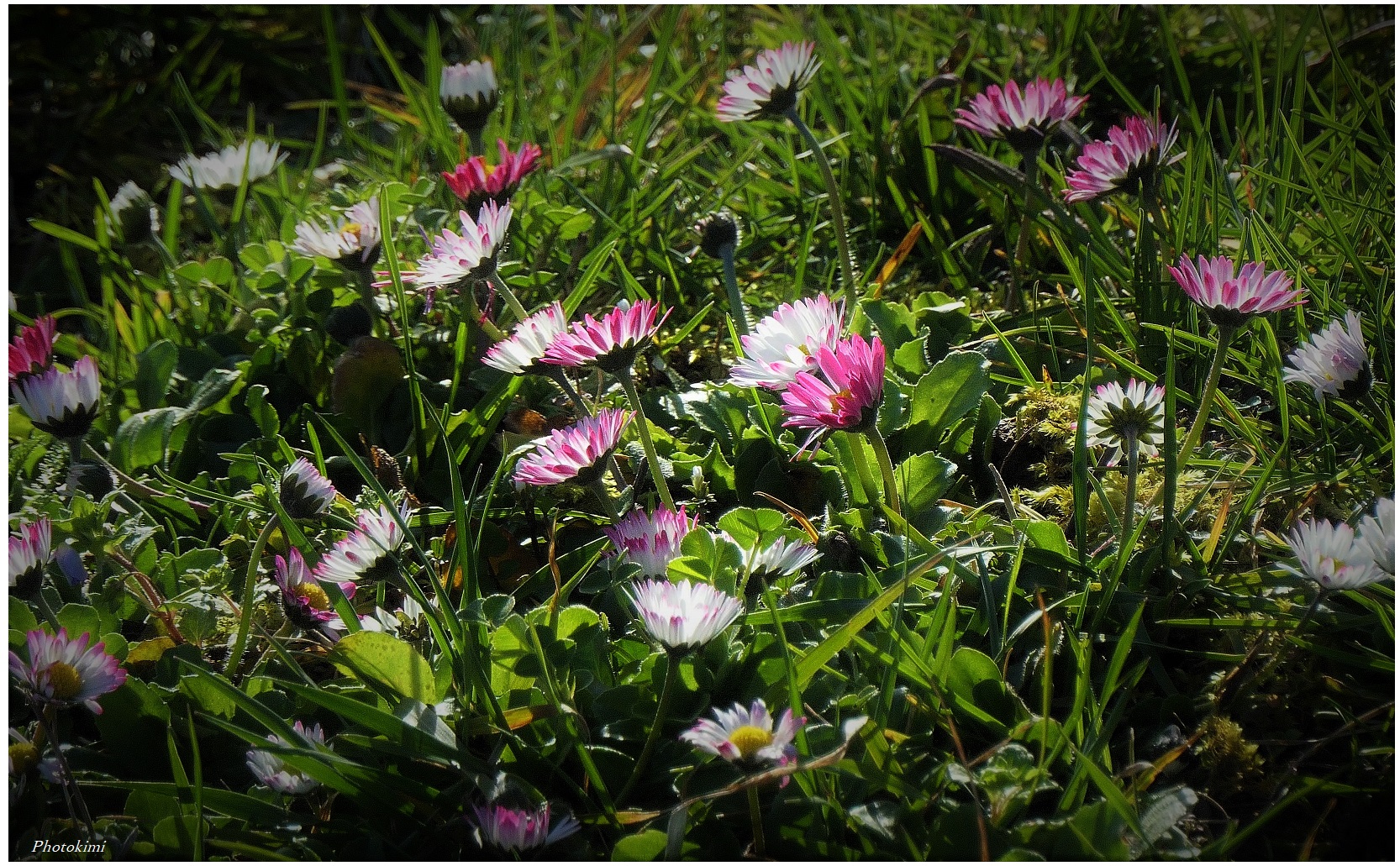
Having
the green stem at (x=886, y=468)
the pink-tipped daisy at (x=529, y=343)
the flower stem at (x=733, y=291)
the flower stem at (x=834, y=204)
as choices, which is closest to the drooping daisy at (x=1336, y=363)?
the green stem at (x=886, y=468)

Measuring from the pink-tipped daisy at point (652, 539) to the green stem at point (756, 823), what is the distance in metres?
0.30

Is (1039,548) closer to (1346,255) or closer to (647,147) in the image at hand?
(1346,255)

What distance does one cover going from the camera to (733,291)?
1.62 metres

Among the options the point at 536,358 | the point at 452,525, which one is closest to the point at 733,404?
the point at 536,358

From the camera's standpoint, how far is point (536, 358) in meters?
1.31

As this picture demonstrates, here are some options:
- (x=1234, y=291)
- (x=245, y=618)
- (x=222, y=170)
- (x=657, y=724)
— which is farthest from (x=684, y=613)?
(x=222, y=170)

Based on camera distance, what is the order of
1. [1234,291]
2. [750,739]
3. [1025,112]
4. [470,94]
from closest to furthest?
[750,739] → [1234,291] → [1025,112] → [470,94]

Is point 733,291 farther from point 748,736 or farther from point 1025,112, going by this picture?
point 748,736

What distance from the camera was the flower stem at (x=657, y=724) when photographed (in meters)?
0.96

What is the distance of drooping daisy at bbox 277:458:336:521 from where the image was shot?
1.24 m

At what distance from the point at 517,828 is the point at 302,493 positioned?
21.2 inches

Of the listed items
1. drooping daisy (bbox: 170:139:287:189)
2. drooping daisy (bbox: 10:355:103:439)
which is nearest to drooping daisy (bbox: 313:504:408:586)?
drooping daisy (bbox: 10:355:103:439)

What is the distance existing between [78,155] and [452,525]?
250cm

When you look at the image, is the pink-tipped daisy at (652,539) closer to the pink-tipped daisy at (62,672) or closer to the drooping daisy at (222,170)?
the pink-tipped daisy at (62,672)
